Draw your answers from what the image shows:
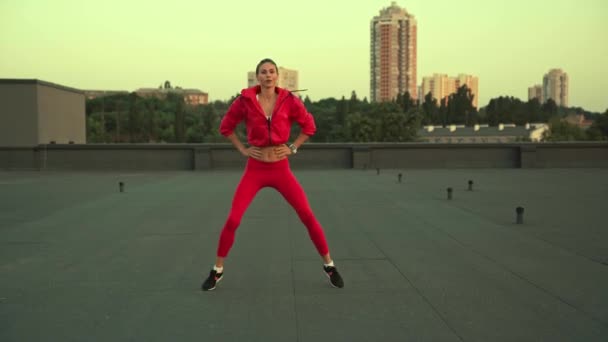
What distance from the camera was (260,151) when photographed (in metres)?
5.18

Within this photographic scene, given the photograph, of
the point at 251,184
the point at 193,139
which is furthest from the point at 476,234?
the point at 193,139

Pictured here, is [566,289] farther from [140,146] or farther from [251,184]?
[140,146]

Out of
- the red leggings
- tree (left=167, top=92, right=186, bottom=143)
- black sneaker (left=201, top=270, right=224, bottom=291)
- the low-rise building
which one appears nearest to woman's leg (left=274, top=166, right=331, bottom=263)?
the red leggings

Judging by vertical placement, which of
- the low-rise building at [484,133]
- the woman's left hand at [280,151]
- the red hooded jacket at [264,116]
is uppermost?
the low-rise building at [484,133]

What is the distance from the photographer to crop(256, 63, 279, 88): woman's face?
17.0 feet

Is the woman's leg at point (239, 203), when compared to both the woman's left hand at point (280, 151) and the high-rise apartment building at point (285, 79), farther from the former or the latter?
the high-rise apartment building at point (285, 79)

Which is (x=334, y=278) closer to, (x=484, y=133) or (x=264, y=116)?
(x=264, y=116)

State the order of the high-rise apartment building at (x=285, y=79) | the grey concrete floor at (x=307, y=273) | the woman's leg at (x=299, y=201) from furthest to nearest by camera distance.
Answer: the high-rise apartment building at (x=285, y=79), the woman's leg at (x=299, y=201), the grey concrete floor at (x=307, y=273)

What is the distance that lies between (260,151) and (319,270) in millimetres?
1536

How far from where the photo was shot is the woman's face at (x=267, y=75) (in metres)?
5.17

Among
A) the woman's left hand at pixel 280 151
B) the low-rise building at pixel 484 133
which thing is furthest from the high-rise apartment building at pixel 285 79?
the low-rise building at pixel 484 133

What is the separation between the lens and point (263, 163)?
17.1ft

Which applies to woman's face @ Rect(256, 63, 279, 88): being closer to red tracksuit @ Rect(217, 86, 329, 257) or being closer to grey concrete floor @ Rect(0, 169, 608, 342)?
red tracksuit @ Rect(217, 86, 329, 257)

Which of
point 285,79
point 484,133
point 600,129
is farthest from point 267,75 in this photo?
point 484,133
